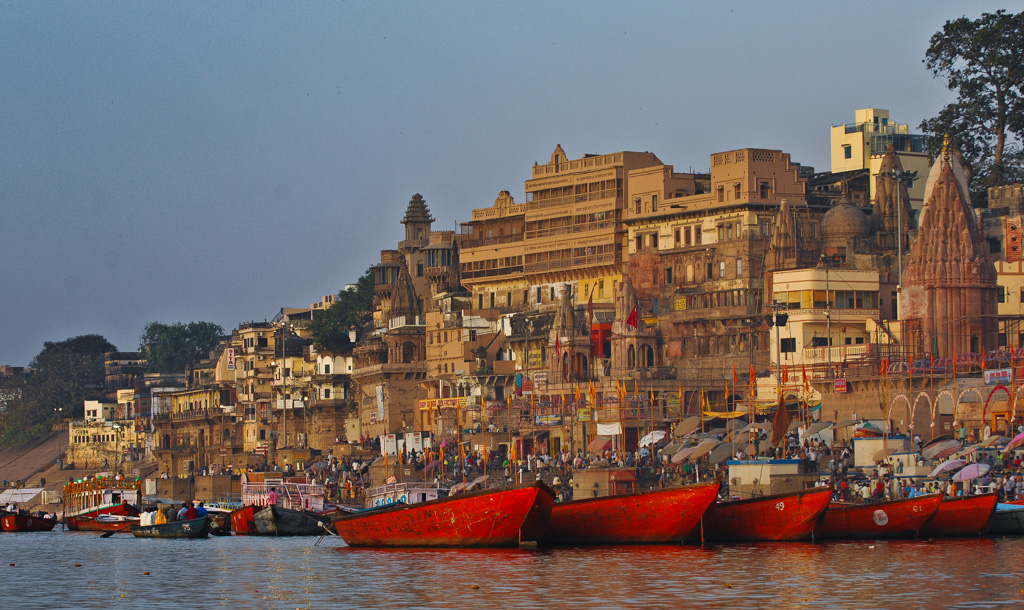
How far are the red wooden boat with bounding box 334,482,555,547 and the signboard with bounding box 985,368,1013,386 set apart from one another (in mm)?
20486

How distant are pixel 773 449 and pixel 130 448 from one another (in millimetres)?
81978

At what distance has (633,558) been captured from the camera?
120ft

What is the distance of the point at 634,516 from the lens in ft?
128

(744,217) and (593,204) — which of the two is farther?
(593,204)

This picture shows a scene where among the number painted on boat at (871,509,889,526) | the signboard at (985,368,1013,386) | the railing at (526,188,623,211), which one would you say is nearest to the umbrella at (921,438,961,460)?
the signboard at (985,368,1013,386)

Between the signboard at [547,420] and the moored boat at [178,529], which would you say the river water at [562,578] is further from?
the signboard at [547,420]

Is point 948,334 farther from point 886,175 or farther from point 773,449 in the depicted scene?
point 886,175

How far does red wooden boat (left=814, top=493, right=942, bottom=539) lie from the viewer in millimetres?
39469

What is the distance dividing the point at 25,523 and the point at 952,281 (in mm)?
36703

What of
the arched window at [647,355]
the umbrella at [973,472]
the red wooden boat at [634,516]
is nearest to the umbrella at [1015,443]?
the umbrella at [973,472]

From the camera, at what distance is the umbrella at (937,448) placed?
162 feet

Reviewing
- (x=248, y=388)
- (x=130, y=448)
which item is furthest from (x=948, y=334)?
(x=130, y=448)

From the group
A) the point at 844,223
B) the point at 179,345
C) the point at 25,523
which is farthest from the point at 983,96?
the point at 179,345

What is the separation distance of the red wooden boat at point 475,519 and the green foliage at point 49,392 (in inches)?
4222
